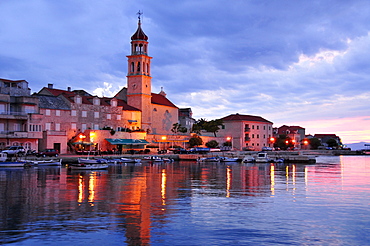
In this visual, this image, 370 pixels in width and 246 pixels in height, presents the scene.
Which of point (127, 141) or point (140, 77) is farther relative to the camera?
point (140, 77)

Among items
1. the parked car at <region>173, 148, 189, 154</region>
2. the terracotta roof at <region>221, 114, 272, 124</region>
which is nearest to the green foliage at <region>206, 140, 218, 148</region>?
the terracotta roof at <region>221, 114, 272, 124</region>

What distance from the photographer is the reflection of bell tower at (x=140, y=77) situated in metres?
98.8

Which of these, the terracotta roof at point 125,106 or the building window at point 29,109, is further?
the terracotta roof at point 125,106

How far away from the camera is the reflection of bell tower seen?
98812 millimetres

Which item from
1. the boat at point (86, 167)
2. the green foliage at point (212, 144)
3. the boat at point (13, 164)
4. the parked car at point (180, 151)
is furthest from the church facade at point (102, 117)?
the boat at point (86, 167)

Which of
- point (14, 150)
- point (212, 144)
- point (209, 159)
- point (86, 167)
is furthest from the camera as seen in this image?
point (212, 144)

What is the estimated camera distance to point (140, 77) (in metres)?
99.7

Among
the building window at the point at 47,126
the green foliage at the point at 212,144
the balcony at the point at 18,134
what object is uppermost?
the building window at the point at 47,126

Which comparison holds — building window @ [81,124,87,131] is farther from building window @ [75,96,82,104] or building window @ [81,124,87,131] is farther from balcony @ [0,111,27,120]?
balcony @ [0,111,27,120]

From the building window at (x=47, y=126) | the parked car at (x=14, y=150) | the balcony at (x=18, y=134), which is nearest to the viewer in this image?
the parked car at (x=14, y=150)

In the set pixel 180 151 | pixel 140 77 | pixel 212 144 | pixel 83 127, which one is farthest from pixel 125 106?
pixel 212 144

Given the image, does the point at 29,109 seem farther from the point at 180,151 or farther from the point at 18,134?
the point at 180,151

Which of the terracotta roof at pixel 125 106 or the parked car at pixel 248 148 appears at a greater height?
the terracotta roof at pixel 125 106

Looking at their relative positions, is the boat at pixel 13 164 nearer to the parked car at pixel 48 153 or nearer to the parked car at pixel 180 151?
the parked car at pixel 48 153
